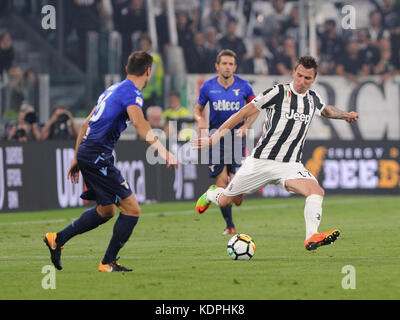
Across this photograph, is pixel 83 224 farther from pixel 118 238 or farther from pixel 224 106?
pixel 224 106

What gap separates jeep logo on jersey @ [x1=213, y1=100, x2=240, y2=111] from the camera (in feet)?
44.0

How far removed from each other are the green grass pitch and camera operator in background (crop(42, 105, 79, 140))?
212 centimetres

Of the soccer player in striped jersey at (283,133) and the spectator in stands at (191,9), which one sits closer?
the soccer player in striped jersey at (283,133)

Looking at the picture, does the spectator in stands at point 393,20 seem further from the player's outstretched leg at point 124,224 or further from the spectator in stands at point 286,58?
the player's outstretched leg at point 124,224

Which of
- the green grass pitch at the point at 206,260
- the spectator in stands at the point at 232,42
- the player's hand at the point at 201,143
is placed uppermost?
the spectator in stands at the point at 232,42

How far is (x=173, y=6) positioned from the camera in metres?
23.8

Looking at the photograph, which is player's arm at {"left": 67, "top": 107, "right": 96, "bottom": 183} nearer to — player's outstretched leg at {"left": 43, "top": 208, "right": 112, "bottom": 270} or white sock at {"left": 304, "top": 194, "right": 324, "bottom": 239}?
player's outstretched leg at {"left": 43, "top": 208, "right": 112, "bottom": 270}

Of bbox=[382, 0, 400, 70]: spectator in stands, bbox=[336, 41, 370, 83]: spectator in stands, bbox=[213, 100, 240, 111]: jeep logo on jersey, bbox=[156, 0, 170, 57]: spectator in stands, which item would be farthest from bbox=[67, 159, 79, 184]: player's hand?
bbox=[382, 0, 400, 70]: spectator in stands

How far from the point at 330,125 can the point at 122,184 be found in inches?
578

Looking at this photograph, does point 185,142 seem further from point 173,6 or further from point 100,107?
point 100,107

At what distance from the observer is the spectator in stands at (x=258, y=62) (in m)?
23.0

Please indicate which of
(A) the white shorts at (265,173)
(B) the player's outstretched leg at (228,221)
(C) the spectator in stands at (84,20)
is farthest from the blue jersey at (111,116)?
(C) the spectator in stands at (84,20)

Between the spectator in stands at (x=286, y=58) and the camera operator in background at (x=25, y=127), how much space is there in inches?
281

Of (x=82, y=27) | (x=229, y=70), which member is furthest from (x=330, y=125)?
(x=229, y=70)
